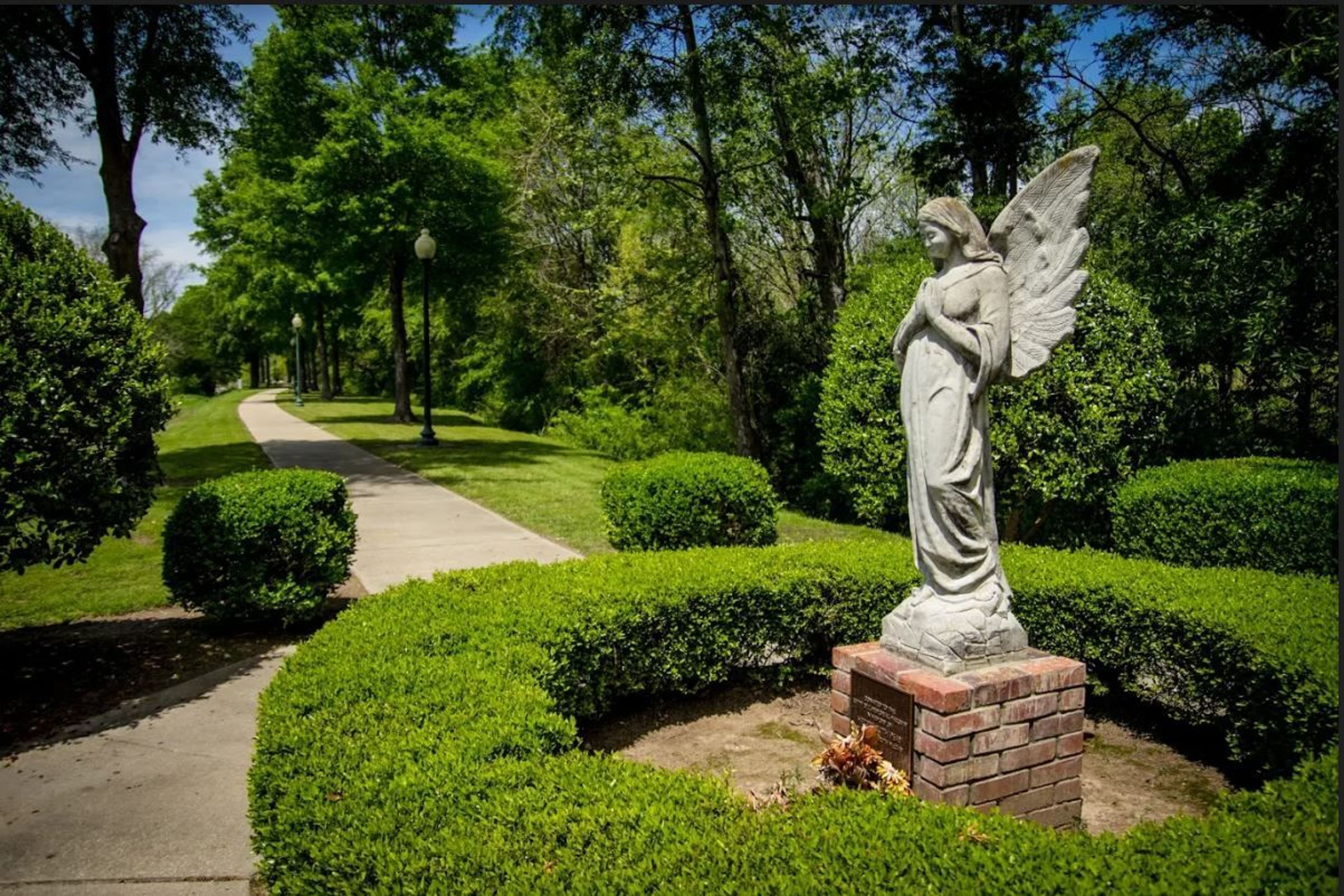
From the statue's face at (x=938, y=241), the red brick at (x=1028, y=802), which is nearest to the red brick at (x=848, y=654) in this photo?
the red brick at (x=1028, y=802)

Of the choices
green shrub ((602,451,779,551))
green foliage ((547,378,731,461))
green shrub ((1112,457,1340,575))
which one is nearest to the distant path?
green shrub ((602,451,779,551))

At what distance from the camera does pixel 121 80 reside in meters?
15.1

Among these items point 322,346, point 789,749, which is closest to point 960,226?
point 789,749

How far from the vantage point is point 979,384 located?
4.25m

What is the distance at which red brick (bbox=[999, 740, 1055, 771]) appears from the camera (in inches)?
165

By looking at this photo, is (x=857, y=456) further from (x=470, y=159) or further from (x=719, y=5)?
(x=470, y=159)

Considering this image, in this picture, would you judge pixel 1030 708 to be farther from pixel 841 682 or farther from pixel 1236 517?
pixel 1236 517

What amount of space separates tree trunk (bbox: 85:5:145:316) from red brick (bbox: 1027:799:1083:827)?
53.8 ft

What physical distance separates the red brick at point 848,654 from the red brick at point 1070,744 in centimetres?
111

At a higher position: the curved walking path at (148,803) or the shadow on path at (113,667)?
the shadow on path at (113,667)

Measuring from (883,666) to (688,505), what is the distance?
5072 millimetres

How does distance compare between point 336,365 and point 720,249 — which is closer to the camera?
point 720,249

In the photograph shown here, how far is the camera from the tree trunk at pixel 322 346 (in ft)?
123

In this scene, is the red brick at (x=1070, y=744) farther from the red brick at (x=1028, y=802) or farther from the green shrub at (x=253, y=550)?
the green shrub at (x=253, y=550)
